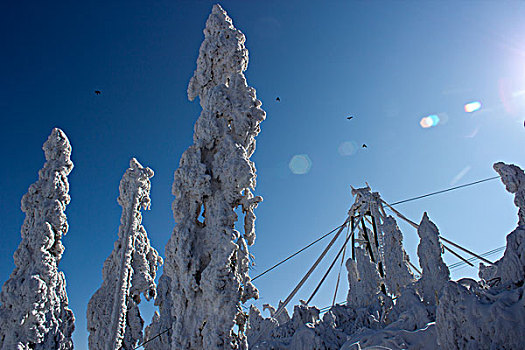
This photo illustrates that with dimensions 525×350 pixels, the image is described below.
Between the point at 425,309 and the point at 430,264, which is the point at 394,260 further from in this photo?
the point at 425,309

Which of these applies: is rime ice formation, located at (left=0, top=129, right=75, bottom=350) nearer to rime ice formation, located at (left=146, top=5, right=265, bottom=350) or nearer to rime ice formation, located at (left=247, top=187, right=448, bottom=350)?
rime ice formation, located at (left=146, top=5, right=265, bottom=350)

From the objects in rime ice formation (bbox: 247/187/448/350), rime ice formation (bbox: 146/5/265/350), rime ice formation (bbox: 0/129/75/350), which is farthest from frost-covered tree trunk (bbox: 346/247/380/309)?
rime ice formation (bbox: 0/129/75/350)

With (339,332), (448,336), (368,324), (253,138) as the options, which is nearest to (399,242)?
(368,324)

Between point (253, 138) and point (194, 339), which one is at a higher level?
point (253, 138)

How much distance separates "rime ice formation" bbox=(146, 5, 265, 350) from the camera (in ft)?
18.5

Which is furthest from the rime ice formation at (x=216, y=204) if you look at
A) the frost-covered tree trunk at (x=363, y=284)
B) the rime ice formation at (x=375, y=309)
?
the frost-covered tree trunk at (x=363, y=284)

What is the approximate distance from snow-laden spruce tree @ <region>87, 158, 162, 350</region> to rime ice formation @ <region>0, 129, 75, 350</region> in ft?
3.01

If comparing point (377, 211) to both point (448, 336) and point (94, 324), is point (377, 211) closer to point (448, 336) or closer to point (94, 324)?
point (448, 336)

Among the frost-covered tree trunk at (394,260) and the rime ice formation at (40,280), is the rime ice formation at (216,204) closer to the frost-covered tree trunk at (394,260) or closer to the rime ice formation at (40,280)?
the rime ice formation at (40,280)

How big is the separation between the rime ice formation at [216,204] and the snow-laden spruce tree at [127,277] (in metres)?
3.73

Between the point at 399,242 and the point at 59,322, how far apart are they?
1207 centimetres

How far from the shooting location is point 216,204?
648 centimetres

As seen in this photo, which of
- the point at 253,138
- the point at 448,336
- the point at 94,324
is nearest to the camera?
the point at 448,336

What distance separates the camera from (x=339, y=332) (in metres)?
8.33
